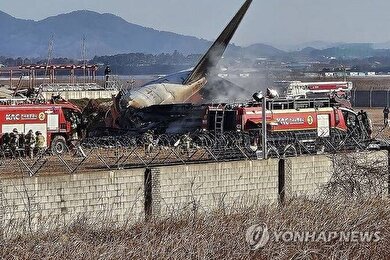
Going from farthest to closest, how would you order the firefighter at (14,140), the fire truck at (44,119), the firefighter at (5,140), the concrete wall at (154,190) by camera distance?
the fire truck at (44,119) < the firefighter at (5,140) < the firefighter at (14,140) < the concrete wall at (154,190)

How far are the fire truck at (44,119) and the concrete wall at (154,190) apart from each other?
12070 mm

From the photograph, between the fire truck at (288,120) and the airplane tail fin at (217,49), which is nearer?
the fire truck at (288,120)

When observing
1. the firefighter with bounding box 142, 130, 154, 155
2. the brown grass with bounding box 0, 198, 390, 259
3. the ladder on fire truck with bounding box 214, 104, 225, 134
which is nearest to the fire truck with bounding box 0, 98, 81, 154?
the firefighter with bounding box 142, 130, 154, 155

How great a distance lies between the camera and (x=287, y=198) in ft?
89.8

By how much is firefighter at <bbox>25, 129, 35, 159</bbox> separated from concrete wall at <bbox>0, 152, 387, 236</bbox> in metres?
8.84

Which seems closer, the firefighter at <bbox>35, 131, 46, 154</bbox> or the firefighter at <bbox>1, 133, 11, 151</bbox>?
the firefighter at <bbox>35, 131, 46, 154</bbox>

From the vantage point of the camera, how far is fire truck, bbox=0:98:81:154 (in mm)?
38812

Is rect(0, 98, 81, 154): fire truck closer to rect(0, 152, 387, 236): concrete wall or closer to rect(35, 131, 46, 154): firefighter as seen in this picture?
rect(35, 131, 46, 154): firefighter

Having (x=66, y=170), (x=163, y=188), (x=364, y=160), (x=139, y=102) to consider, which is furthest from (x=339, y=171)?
(x=139, y=102)

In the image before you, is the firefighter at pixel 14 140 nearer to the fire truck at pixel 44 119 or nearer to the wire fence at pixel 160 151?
the wire fence at pixel 160 151

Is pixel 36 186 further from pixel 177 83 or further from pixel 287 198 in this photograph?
pixel 177 83

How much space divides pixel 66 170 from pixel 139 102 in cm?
1926

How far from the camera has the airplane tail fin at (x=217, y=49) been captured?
52.8 meters

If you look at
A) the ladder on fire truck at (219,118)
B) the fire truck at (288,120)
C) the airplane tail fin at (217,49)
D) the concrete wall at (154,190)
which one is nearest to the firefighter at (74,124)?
the fire truck at (288,120)
